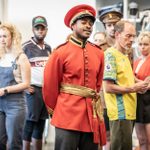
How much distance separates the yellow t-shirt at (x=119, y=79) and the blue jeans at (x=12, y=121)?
25.6 inches

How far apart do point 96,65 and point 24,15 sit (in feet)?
9.49

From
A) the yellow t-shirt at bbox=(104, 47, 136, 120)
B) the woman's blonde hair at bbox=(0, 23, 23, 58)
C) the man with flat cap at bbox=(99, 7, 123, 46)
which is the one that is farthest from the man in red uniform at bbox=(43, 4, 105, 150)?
the man with flat cap at bbox=(99, 7, 123, 46)

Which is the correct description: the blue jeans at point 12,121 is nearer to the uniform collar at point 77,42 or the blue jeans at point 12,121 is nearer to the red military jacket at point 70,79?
the red military jacket at point 70,79

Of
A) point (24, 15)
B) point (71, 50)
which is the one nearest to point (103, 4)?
point (24, 15)

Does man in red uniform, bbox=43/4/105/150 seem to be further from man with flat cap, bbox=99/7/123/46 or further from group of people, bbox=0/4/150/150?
man with flat cap, bbox=99/7/123/46

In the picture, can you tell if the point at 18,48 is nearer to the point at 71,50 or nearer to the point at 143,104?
the point at 71,50

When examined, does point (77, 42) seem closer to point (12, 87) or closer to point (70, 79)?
point (70, 79)

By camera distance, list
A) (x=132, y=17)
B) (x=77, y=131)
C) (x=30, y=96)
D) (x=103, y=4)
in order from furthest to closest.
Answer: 1. (x=103, y=4)
2. (x=132, y=17)
3. (x=30, y=96)
4. (x=77, y=131)

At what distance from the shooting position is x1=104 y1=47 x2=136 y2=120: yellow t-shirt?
2453 mm

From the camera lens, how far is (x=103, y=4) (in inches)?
183

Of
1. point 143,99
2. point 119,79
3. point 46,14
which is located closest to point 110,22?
point 143,99

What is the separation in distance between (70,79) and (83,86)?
9cm

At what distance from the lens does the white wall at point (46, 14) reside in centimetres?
475

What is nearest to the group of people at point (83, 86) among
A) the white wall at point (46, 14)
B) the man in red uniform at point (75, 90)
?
the man in red uniform at point (75, 90)
